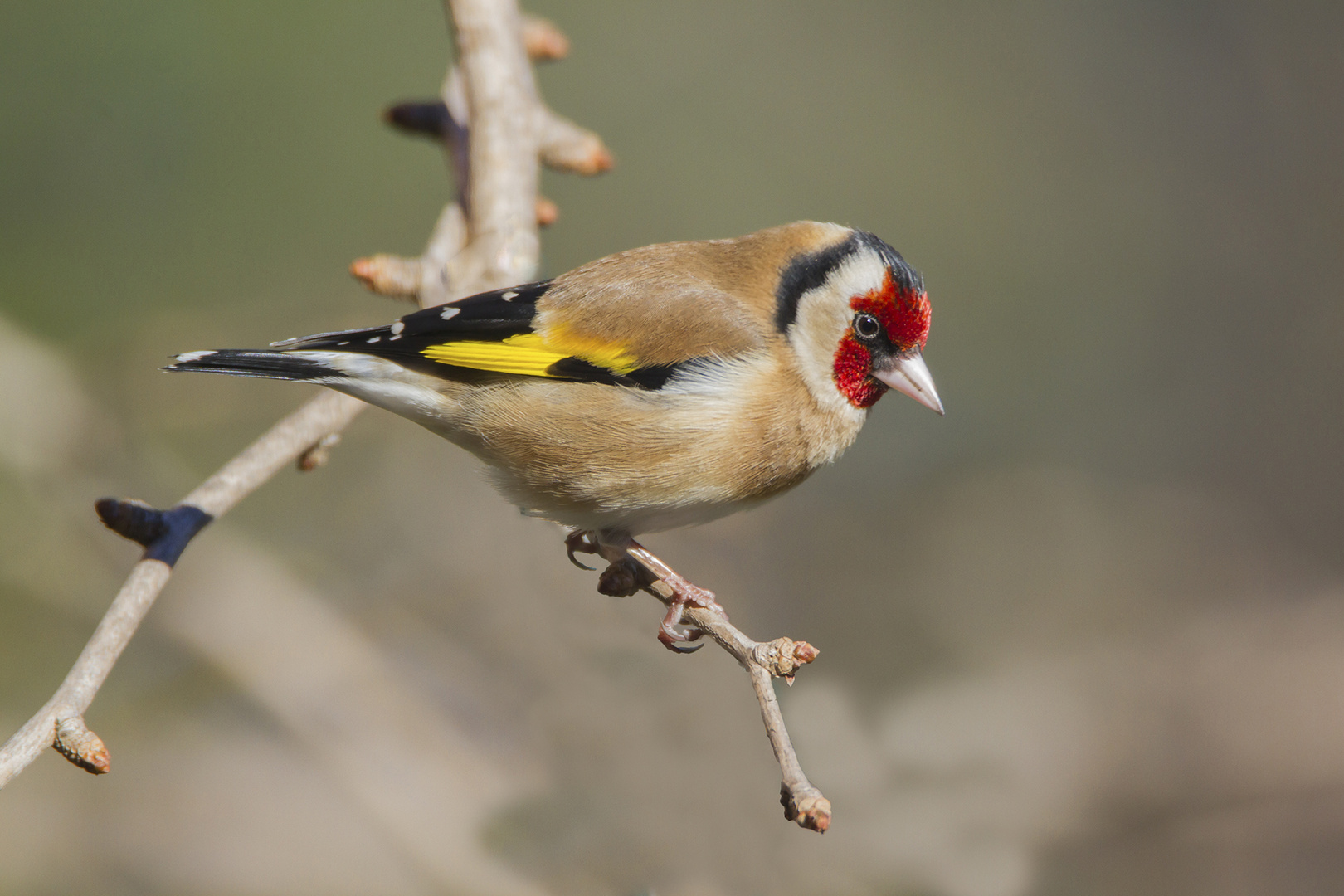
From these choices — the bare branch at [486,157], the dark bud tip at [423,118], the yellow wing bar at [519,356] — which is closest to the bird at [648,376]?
the yellow wing bar at [519,356]

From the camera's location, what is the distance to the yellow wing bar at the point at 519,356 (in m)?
3.45

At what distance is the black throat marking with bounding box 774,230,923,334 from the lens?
11.7ft

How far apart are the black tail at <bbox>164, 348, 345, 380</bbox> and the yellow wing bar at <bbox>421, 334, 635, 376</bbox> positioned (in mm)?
337

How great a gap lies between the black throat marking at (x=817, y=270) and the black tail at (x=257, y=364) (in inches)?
57.3

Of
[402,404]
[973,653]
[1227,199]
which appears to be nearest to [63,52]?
[402,404]

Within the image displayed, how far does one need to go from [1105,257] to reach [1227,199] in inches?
40.8

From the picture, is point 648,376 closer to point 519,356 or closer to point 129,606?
point 519,356

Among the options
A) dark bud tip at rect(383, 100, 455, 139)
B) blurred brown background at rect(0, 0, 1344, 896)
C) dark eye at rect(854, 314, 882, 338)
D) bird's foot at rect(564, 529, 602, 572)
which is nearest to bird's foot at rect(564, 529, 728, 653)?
bird's foot at rect(564, 529, 602, 572)

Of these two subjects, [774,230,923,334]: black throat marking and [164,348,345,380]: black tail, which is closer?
[164,348,345,380]: black tail

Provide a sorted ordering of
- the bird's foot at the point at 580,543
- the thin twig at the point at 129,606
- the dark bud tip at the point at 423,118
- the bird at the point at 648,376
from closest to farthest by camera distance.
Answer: the thin twig at the point at 129,606
the bird at the point at 648,376
the bird's foot at the point at 580,543
the dark bud tip at the point at 423,118

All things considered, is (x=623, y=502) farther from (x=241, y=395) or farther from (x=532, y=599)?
(x=241, y=395)

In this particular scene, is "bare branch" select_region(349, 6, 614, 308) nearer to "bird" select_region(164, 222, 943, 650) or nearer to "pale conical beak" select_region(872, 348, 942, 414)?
"bird" select_region(164, 222, 943, 650)

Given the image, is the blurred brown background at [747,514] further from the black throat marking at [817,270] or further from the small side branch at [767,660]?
the black throat marking at [817,270]

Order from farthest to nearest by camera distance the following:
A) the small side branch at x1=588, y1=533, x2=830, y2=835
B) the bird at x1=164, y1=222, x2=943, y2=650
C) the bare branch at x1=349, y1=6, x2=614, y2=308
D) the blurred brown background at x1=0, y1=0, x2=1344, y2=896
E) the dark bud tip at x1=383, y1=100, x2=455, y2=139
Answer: the dark bud tip at x1=383, y1=100, x2=455, y2=139 → the blurred brown background at x1=0, y1=0, x2=1344, y2=896 → the bare branch at x1=349, y1=6, x2=614, y2=308 → the bird at x1=164, y1=222, x2=943, y2=650 → the small side branch at x1=588, y1=533, x2=830, y2=835
